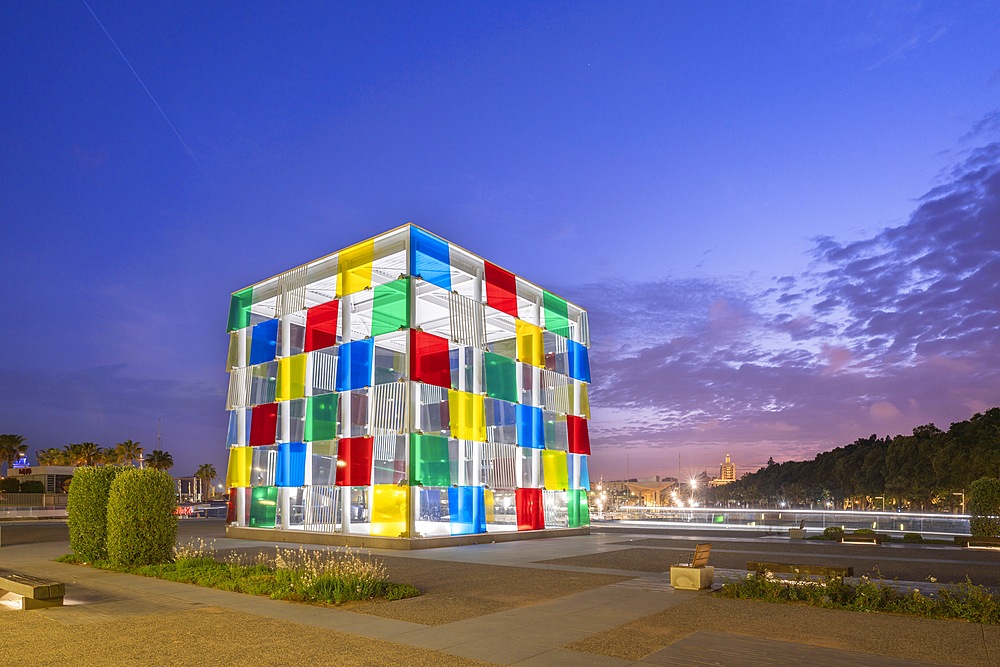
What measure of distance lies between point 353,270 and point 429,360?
Result: 545 cm

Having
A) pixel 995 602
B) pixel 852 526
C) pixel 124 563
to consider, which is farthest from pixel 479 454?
pixel 852 526

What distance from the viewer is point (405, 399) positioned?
26.0 m

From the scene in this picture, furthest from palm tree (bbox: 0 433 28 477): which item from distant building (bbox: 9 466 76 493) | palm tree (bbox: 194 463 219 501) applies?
palm tree (bbox: 194 463 219 501)

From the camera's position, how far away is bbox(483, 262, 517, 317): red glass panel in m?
30.8

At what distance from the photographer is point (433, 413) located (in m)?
27.6

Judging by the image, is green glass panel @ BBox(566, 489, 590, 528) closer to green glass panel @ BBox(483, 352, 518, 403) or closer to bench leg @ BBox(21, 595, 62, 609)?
green glass panel @ BBox(483, 352, 518, 403)

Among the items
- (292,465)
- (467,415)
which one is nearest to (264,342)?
(292,465)

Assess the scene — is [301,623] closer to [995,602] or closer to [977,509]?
[995,602]

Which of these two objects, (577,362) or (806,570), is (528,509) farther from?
(806,570)

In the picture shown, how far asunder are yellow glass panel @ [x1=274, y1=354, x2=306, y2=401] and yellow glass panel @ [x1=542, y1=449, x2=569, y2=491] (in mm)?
10767

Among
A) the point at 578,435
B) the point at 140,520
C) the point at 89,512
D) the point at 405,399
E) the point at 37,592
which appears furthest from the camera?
the point at 578,435

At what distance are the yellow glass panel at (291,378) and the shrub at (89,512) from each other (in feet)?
34.3

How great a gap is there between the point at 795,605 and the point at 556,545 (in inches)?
584

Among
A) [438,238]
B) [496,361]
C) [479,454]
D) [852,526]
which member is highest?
[438,238]
